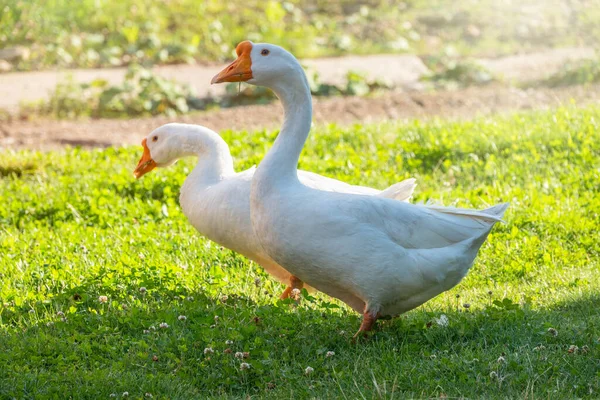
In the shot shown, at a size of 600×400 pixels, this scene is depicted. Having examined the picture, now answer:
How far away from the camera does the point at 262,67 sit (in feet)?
14.7

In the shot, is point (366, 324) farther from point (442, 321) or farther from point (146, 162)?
point (146, 162)

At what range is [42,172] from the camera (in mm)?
7723

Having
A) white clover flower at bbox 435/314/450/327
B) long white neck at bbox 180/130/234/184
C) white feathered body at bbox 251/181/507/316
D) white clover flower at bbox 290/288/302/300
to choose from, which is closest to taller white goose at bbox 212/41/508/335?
white feathered body at bbox 251/181/507/316

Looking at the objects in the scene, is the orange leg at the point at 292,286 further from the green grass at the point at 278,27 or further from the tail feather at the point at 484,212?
the green grass at the point at 278,27

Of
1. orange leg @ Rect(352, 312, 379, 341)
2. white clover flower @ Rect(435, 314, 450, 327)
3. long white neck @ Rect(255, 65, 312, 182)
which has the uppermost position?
long white neck @ Rect(255, 65, 312, 182)

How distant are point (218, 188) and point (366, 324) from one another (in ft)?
4.73

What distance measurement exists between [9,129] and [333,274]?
697cm

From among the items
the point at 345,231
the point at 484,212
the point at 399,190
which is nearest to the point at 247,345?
the point at 345,231

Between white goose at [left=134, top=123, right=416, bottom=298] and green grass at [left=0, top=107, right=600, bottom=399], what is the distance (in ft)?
0.99

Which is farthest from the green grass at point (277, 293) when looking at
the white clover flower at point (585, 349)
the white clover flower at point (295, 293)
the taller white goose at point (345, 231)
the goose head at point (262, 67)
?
Answer: the goose head at point (262, 67)

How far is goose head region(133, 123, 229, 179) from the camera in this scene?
5.60m

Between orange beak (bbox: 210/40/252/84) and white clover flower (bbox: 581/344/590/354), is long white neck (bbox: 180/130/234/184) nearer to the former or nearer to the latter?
orange beak (bbox: 210/40/252/84)

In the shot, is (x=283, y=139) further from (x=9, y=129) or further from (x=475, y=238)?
(x=9, y=129)

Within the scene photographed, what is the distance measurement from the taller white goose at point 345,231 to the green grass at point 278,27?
29.4 ft
